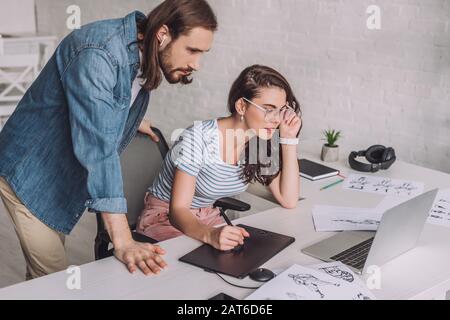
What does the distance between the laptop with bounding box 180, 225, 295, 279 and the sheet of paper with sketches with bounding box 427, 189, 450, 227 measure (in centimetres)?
50

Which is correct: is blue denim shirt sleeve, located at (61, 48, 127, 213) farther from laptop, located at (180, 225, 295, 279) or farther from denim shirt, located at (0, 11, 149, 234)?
laptop, located at (180, 225, 295, 279)

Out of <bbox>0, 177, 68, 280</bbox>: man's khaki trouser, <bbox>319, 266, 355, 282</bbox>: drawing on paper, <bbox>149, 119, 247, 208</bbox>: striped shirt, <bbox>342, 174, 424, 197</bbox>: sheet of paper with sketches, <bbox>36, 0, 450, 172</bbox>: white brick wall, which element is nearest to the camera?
<bbox>319, 266, 355, 282</bbox>: drawing on paper

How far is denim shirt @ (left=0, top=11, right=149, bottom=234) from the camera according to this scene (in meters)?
1.51

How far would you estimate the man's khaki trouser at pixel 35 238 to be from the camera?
1.75 metres

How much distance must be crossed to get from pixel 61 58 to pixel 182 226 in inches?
22.6

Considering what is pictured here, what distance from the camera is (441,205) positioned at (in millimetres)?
1952

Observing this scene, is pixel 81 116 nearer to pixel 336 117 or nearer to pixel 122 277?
pixel 122 277

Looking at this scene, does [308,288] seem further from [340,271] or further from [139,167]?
[139,167]

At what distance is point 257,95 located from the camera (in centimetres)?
192

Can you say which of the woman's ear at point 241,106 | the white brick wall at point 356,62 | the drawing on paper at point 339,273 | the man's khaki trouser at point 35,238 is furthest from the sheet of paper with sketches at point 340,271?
the white brick wall at point 356,62

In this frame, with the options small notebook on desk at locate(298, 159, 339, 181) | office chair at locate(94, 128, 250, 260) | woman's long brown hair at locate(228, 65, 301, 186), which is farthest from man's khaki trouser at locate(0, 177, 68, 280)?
small notebook on desk at locate(298, 159, 339, 181)

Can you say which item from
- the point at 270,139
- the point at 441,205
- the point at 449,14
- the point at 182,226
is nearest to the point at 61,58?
the point at 182,226

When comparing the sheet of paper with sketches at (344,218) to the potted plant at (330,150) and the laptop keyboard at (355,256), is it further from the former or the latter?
the potted plant at (330,150)

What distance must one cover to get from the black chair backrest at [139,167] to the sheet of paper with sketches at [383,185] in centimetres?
68
